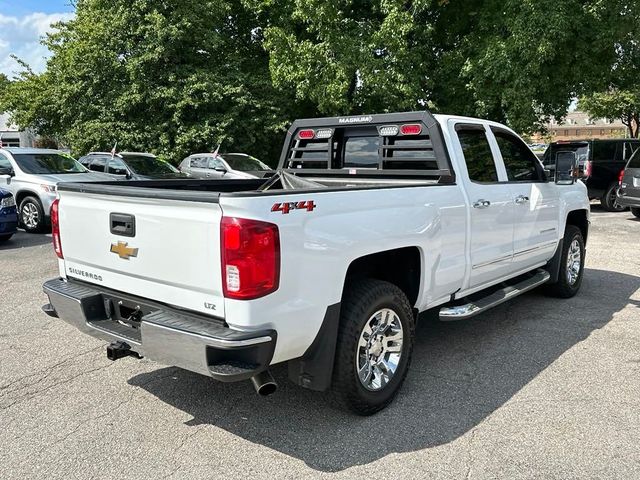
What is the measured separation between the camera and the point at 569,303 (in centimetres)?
627

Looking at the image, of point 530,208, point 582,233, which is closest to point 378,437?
point 530,208

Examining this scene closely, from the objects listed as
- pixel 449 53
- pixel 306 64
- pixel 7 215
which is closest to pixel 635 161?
pixel 449 53

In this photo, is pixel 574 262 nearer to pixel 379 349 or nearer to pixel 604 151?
pixel 379 349

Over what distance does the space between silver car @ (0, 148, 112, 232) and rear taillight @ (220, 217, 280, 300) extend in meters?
8.80

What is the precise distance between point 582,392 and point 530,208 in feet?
6.44

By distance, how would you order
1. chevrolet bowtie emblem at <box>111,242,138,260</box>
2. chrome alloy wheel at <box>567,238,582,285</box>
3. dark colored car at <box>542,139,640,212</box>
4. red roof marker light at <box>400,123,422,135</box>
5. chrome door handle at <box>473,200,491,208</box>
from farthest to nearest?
dark colored car at <box>542,139,640,212</box> < chrome alloy wheel at <box>567,238,582,285</box> < red roof marker light at <box>400,123,422,135</box> < chrome door handle at <box>473,200,491,208</box> < chevrolet bowtie emblem at <box>111,242,138,260</box>

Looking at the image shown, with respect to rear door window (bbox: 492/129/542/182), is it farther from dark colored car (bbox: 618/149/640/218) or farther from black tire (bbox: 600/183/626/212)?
black tire (bbox: 600/183/626/212)

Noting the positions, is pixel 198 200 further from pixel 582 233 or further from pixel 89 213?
pixel 582 233

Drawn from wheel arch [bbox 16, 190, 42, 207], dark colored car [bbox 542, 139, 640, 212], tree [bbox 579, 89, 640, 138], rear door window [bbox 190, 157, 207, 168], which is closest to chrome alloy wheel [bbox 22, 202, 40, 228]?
wheel arch [bbox 16, 190, 42, 207]

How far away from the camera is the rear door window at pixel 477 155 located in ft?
15.3

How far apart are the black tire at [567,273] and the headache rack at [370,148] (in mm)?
2513

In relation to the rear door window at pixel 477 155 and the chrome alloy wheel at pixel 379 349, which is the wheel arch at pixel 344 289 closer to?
the chrome alloy wheel at pixel 379 349

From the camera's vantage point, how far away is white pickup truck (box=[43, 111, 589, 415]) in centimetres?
289

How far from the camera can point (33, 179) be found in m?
10.9
